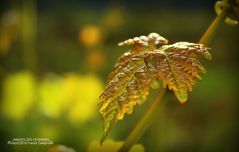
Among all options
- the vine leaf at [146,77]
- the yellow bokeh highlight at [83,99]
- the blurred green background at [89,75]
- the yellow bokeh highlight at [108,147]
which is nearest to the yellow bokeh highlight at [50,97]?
the blurred green background at [89,75]

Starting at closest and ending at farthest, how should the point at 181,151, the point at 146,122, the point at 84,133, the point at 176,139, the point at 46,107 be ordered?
1. the point at 146,122
2. the point at 46,107
3. the point at 84,133
4. the point at 181,151
5. the point at 176,139

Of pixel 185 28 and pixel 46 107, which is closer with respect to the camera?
pixel 46 107

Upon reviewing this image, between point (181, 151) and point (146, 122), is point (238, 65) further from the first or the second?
point (146, 122)

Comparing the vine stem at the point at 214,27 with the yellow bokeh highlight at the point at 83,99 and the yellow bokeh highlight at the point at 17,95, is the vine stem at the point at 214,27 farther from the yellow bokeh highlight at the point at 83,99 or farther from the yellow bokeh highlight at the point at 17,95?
the yellow bokeh highlight at the point at 83,99

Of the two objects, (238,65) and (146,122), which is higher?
(146,122)

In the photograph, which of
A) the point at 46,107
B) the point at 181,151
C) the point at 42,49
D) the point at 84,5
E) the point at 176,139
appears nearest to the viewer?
the point at 46,107

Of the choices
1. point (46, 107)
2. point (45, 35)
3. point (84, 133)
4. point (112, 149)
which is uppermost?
point (112, 149)

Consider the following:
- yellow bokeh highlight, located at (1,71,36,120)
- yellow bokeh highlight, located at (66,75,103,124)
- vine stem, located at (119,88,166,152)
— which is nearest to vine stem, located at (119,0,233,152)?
vine stem, located at (119,88,166,152)

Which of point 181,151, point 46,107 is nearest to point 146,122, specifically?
point 46,107
